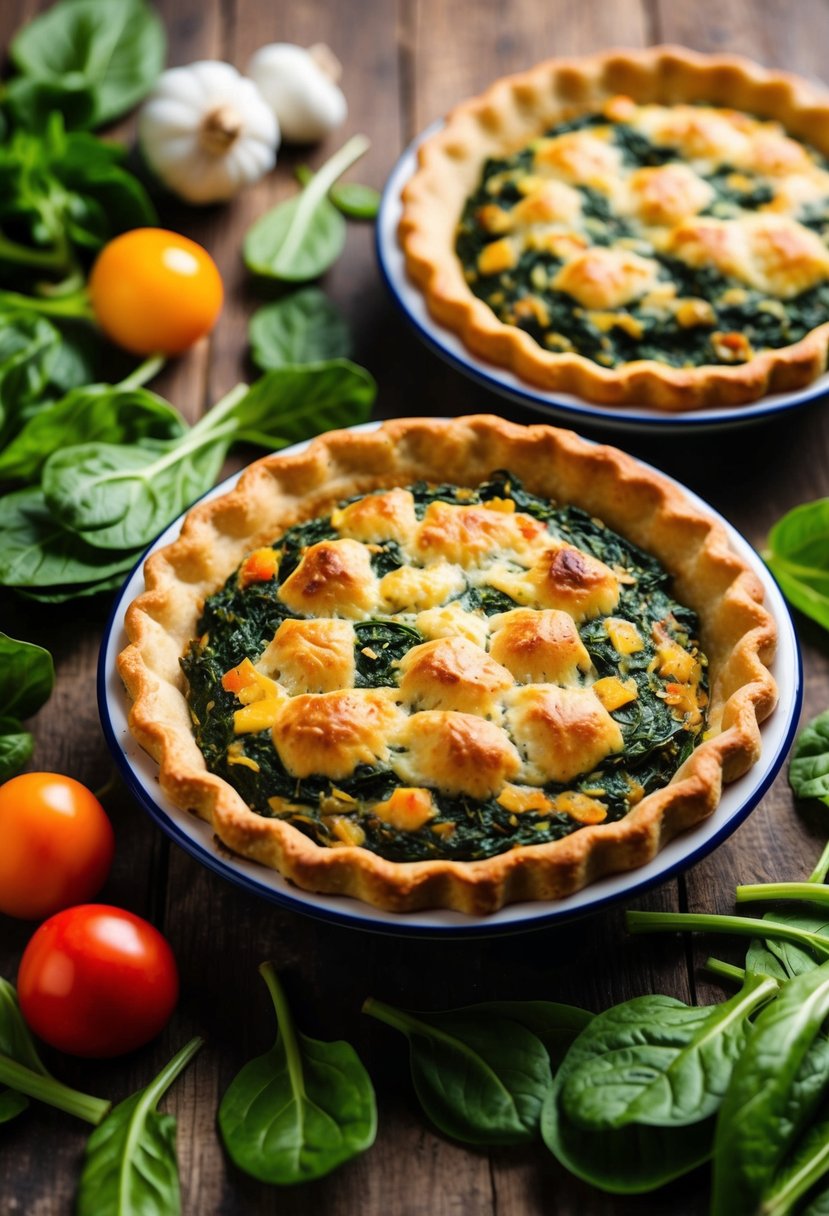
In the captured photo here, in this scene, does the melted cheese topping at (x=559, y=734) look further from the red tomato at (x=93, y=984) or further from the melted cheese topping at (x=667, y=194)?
the melted cheese topping at (x=667, y=194)

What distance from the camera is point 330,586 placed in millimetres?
3404

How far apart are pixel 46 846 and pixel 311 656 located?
0.77 meters

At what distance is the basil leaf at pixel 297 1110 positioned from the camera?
8.94ft

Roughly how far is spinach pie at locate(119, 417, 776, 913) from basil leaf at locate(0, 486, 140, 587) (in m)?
0.41

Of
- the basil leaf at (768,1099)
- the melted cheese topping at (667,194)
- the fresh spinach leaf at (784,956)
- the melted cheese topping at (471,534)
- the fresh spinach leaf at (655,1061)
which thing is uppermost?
the melted cheese topping at (667,194)

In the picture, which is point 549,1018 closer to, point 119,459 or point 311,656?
point 311,656

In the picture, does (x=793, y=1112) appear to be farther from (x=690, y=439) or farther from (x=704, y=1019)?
(x=690, y=439)

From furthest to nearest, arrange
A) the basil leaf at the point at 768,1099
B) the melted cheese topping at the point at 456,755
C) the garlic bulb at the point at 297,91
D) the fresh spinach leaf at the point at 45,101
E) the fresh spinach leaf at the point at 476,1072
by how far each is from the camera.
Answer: the garlic bulb at the point at 297,91 < the fresh spinach leaf at the point at 45,101 < the melted cheese topping at the point at 456,755 < the fresh spinach leaf at the point at 476,1072 < the basil leaf at the point at 768,1099

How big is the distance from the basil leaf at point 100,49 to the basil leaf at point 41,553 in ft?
6.78

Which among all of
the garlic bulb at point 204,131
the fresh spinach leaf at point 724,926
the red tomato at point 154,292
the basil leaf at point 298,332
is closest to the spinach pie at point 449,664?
the fresh spinach leaf at point 724,926

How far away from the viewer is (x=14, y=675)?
3479 millimetres

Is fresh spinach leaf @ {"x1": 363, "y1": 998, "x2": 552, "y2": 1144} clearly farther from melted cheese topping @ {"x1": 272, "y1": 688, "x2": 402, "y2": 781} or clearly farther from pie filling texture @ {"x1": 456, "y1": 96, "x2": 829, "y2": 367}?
pie filling texture @ {"x1": 456, "y1": 96, "x2": 829, "y2": 367}

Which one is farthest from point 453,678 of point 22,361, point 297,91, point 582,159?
point 297,91

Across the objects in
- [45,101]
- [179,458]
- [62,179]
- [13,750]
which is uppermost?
[45,101]
